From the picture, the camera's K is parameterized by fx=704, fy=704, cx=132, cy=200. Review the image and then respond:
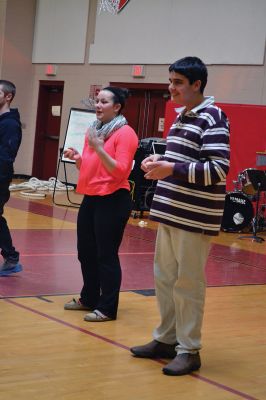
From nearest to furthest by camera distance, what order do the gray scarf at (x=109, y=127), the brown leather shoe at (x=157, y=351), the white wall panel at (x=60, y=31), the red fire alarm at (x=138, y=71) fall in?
the brown leather shoe at (x=157, y=351), the gray scarf at (x=109, y=127), the red fire alarm at (x=138, y=71), the white wall panel at (x=60, y=31)

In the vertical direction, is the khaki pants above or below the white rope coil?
above

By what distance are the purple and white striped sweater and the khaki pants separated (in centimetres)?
9

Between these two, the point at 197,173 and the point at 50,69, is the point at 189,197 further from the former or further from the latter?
the point at 50,69

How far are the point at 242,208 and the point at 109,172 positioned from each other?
22.5 feet

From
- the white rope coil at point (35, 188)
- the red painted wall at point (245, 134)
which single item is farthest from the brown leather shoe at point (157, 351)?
the white rope coil at point (35, 188)

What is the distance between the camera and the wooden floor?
3.55 m

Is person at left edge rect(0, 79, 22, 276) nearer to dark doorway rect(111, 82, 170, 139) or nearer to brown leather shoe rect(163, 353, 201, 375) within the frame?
brown leather shoe rect(163, 353, 201, 375)

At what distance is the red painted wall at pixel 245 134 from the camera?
11992 mm

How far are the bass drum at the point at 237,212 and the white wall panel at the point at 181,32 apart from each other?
3054mm

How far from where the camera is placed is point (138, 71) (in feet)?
51.2

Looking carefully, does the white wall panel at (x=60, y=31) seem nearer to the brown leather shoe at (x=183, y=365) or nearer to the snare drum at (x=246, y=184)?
the snare drum at (x=246, y=184)

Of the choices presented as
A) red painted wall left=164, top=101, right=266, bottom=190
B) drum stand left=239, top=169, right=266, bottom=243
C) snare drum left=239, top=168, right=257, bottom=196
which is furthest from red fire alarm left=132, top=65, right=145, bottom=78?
drum stand left=239, top=169, right=266, bottom=243

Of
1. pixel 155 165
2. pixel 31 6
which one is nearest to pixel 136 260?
pixel 155 165

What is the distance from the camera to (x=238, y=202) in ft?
36.9
